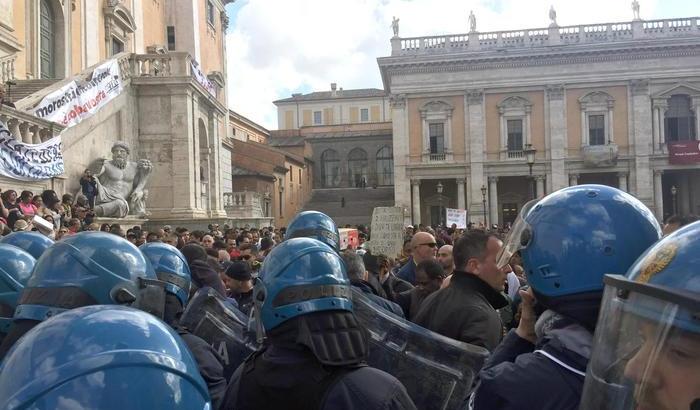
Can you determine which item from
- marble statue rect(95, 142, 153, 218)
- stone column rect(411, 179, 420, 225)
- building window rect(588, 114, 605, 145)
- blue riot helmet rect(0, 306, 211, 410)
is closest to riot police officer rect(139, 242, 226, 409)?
blue riot helmet rect(0, 306, 211, 410)

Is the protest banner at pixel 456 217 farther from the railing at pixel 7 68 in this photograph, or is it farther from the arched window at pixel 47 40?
the arched window at pixel 47 40

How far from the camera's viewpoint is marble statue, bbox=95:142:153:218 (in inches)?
607

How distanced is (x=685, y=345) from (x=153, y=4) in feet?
104

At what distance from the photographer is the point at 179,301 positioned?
11.3ft

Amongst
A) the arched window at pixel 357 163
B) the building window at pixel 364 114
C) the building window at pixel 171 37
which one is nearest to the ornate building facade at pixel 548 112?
the arched window at pixel 357 163

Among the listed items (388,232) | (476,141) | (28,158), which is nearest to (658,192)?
(476,141)

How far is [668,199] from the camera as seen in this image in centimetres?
4550

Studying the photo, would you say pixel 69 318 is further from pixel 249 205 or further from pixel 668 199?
pixel 668 199

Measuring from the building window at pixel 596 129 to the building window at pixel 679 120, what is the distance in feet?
13.7

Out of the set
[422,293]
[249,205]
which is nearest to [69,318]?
[422,293]

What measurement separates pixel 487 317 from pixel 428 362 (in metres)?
0.58

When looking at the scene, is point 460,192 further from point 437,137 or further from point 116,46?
point 116,46

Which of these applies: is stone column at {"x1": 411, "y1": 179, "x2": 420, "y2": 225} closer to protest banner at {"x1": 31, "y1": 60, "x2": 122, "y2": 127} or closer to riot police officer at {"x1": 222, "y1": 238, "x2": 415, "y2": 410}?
protest banner at {"x1": 31, "y1": 60, "x2": 122, "y2": 127}

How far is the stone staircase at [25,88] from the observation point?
649 inches
